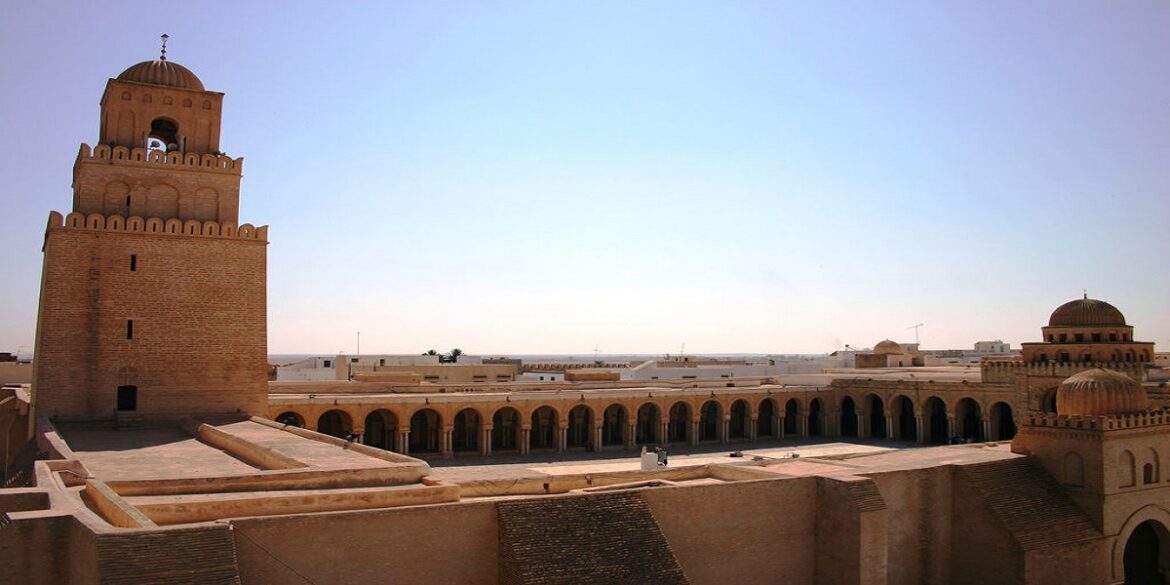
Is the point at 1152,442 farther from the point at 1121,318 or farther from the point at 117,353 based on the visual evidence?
the point at 117,353

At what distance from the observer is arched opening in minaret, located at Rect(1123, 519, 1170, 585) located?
21172mm

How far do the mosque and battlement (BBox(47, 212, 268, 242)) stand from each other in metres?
0.05

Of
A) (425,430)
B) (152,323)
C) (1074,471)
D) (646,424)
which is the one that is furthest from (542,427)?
(1074,471)

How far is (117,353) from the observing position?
2158 centimetres

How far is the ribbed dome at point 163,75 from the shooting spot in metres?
23.5

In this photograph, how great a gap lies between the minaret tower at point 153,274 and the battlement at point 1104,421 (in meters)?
20.2

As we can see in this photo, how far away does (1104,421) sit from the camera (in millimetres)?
19828

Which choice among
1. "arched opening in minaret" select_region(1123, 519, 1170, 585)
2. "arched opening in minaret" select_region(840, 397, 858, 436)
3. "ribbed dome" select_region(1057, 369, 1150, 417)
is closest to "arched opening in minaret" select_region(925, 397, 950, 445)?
"arched opening in minaret" select_region(840, 397, 858, 436)

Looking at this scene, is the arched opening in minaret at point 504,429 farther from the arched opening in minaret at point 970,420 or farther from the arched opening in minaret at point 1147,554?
the arched opening in minaret at point 1147,554

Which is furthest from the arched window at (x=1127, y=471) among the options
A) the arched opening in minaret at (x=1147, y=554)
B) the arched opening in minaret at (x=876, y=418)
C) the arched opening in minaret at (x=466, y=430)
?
the arched opening in minaret at (x=466, y=430)

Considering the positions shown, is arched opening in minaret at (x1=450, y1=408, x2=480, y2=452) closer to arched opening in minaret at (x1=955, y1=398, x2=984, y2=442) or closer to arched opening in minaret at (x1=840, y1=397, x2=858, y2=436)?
arched opening in minaret at (x1=840, y1=397, x2=858, y2=436)

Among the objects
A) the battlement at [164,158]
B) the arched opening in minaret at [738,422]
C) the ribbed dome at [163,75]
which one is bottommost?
the arched opening in minaret at [738,422]

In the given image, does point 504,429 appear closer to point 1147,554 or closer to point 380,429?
point 380,429

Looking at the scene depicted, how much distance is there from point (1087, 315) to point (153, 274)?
1219 inches
